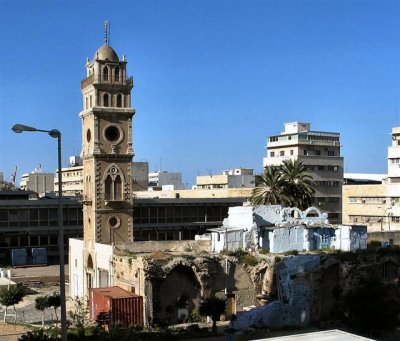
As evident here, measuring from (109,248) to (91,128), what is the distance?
11.4m

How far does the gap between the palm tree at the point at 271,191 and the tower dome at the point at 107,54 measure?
19.4 metres

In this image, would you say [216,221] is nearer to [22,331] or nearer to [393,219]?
[393,219]

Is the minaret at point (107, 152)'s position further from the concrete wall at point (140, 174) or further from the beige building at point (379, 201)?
the concrete wall at point (140, 174)

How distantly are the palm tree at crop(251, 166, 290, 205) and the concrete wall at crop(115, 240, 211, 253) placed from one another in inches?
501

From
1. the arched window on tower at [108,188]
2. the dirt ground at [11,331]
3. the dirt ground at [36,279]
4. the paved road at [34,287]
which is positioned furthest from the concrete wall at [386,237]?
the dirt ground at [11,331]

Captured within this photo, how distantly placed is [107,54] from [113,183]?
11262 mm

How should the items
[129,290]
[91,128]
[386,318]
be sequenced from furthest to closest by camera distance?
[91,128], [129,290], [386,318]

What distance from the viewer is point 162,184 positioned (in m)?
146

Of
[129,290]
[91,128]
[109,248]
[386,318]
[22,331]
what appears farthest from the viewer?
[91,128]

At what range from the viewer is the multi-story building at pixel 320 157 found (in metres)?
92.4

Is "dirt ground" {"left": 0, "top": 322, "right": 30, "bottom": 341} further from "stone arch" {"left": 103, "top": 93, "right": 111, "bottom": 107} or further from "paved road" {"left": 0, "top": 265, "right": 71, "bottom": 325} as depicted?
"stone arch" {"left": 103, "top": 93, "right": 111, "bottom": 107}

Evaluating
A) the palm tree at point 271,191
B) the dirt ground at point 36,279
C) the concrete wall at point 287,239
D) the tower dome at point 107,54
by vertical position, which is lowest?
the dirt ground at point 36,279

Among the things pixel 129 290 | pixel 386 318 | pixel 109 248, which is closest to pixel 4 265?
pixel 109 248

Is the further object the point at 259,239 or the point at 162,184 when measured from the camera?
the point at 162,184
